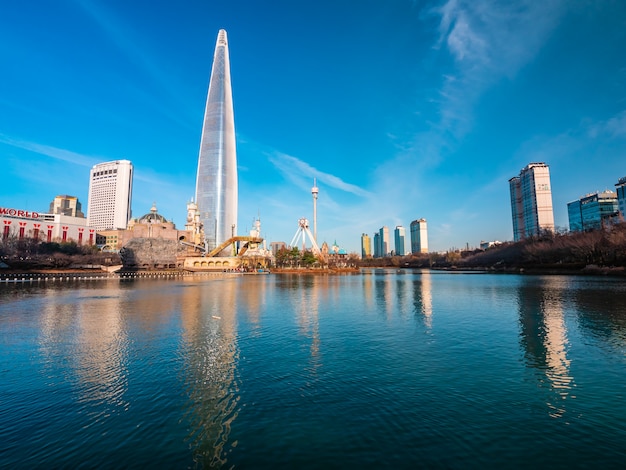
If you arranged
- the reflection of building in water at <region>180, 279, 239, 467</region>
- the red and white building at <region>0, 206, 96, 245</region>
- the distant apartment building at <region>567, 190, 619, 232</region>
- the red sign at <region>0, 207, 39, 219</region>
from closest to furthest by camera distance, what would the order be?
the reflection of building in water at <region>180, 279, 239, 467</region> < the red and white building at <region>0, 206, 96, 245</region> < the red sign at <region>0, 207, 39, 219</region> < the distant apartment building at <region>567, 190, 619, 232</region>

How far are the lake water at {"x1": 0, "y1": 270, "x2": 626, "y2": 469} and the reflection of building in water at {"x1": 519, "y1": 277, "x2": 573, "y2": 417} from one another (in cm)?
9

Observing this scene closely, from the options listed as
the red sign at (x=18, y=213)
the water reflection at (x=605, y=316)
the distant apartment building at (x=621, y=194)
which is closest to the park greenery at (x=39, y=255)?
the red sign at (x=18, y=213)

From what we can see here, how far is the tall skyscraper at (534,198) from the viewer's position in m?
160

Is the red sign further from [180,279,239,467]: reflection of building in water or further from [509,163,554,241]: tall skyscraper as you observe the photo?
[509,163,554,241]: tall skyscraper

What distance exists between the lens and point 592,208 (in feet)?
503

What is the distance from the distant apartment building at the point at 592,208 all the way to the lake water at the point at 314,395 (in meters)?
157

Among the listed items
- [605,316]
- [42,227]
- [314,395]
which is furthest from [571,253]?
[42,227]

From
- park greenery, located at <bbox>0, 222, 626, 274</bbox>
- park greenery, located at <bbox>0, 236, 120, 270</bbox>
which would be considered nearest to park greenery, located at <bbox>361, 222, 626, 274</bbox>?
park greenery, located at <bbox>0, 222, 626, 274</bbox>

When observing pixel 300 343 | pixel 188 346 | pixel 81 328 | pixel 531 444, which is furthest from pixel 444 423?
pixel 81 328

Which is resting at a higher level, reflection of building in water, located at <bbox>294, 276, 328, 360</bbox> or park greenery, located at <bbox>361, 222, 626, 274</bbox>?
park greenery, located at <bbox>361, 222, 626, 274</bbox>

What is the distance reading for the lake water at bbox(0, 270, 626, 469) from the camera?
297 inches

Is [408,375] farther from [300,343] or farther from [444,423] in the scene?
[300,343]

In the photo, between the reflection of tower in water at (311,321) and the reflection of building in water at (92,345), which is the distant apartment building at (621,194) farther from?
the reflection of building in water at (92,345)

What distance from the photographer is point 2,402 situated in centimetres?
1018
